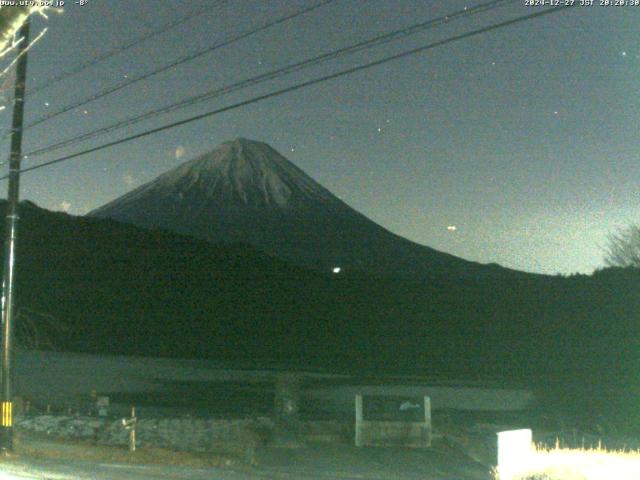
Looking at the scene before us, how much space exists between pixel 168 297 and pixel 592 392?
200 feet

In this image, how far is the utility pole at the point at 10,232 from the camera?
625 inches

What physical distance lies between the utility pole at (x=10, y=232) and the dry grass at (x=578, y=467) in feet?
30.7

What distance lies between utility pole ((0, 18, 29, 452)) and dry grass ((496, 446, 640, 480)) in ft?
30.7

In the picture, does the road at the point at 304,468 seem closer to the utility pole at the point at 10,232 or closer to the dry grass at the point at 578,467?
the utility pole at the point at 10,232

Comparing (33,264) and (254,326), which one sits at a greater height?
(33,264)

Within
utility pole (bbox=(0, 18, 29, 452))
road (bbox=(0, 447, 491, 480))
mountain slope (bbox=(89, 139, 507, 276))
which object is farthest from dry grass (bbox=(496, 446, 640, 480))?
mountain slope (bbox=(89, 139, 507, 276))

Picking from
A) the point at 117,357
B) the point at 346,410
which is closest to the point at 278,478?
the point at 346,410

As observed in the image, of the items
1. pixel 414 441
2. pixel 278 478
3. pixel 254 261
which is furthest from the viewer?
pixel 254 261

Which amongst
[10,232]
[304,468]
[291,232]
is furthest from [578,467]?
[291,232]

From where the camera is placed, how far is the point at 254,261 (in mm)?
112562

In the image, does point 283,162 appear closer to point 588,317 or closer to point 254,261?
point 254,261

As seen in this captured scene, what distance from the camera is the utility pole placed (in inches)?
625

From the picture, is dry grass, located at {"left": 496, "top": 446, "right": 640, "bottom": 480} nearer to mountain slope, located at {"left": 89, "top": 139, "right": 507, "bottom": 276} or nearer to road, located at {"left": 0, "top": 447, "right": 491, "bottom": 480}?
road, located at {"left": 0, "top": 447, "right": 491, "bottom": 480}

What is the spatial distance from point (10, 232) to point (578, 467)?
425 inches
